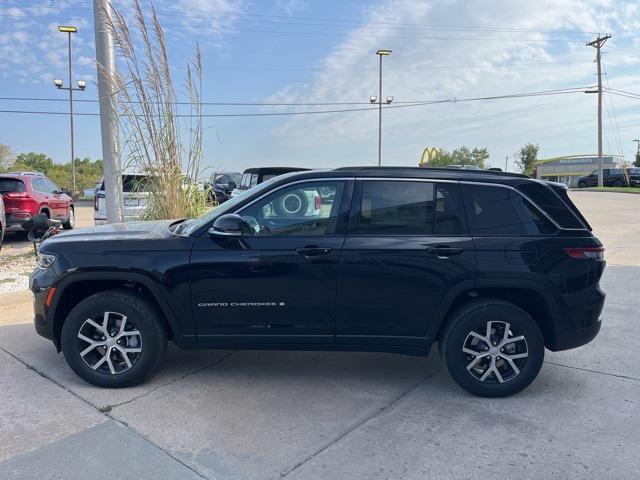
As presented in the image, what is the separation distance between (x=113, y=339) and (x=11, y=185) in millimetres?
8255

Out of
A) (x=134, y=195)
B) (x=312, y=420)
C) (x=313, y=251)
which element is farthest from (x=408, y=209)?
(x=134, y=195)

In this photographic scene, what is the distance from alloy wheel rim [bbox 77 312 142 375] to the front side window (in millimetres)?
1193

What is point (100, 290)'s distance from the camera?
3.75 meters

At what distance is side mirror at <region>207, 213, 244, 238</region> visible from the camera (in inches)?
133

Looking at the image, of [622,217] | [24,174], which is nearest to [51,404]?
[24,174]

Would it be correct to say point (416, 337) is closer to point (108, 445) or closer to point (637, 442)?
point (637, 442)

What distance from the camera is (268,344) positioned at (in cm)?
362

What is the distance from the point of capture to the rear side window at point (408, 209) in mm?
3580

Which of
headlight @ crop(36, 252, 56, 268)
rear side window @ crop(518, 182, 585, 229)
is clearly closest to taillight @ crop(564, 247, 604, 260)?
rear side window @ crop(518, 182, 585, 229)

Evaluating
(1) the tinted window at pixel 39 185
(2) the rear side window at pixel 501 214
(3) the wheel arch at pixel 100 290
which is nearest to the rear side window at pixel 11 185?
(1) the tinted window at pixel 39 185

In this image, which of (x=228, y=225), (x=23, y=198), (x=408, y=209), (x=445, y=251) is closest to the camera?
(x=228, y=225)

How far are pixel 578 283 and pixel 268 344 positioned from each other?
2.33 m

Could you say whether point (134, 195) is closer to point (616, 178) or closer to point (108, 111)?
point (108, 111)

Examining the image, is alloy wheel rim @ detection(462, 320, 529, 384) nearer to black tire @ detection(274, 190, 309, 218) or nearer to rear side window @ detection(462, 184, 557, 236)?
rear side window @ detection(462, 184, 557, 236)
